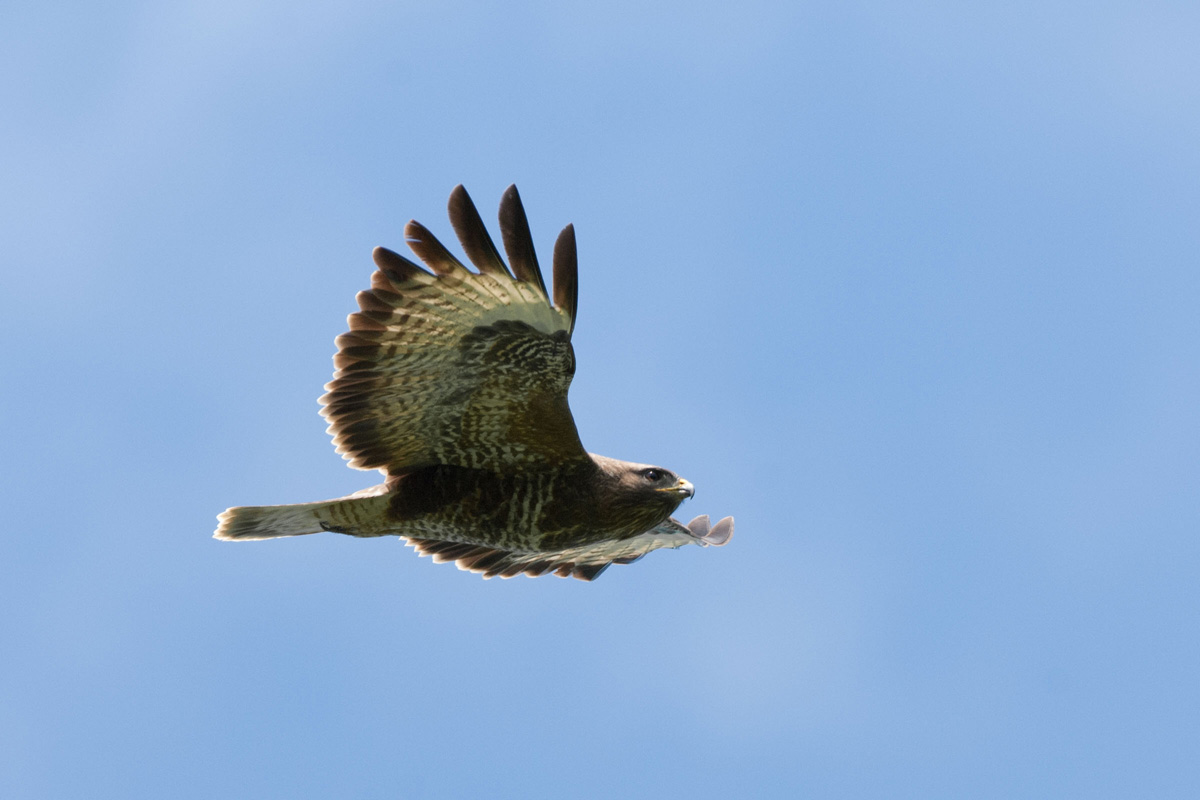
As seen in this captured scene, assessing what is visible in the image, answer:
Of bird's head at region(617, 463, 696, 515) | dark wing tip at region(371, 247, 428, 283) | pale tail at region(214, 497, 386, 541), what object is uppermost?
dark wing tip at region(371, 247, 428, 283)

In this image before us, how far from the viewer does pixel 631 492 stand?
9.12 meters

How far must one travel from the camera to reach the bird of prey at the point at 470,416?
8203 millimetres

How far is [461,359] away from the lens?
8.58 metres

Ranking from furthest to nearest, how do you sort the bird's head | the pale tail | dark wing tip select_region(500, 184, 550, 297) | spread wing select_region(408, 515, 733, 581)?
spread wing select_region(408, 515, 733, 581)
the bird's head
the pale tail
dark wing tip select_region(500, 184, 550, 297)

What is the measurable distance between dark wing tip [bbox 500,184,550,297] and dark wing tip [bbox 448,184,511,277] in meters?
0.10

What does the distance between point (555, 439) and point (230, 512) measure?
218cm

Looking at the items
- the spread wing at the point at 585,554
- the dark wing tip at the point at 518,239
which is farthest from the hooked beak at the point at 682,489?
the dark wing tip at the point at 518,239

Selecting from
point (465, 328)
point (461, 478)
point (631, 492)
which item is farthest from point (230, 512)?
point (631, 492)

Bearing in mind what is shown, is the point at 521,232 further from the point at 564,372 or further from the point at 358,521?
the point at 358,521

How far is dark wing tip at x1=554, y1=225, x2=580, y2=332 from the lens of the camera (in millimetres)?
8102

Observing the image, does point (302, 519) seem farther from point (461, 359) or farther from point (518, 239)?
point (518, 239)

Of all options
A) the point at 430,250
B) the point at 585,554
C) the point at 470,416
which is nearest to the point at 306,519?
the point at 470,416

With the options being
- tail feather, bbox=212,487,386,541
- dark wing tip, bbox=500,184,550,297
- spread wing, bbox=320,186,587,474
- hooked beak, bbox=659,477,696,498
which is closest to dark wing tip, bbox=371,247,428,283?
spread wing, bbox=320,186,587,474

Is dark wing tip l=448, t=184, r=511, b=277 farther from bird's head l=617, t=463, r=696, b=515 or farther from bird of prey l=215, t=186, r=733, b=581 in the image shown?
bird's head l=617, t=463, r=696, b=515
